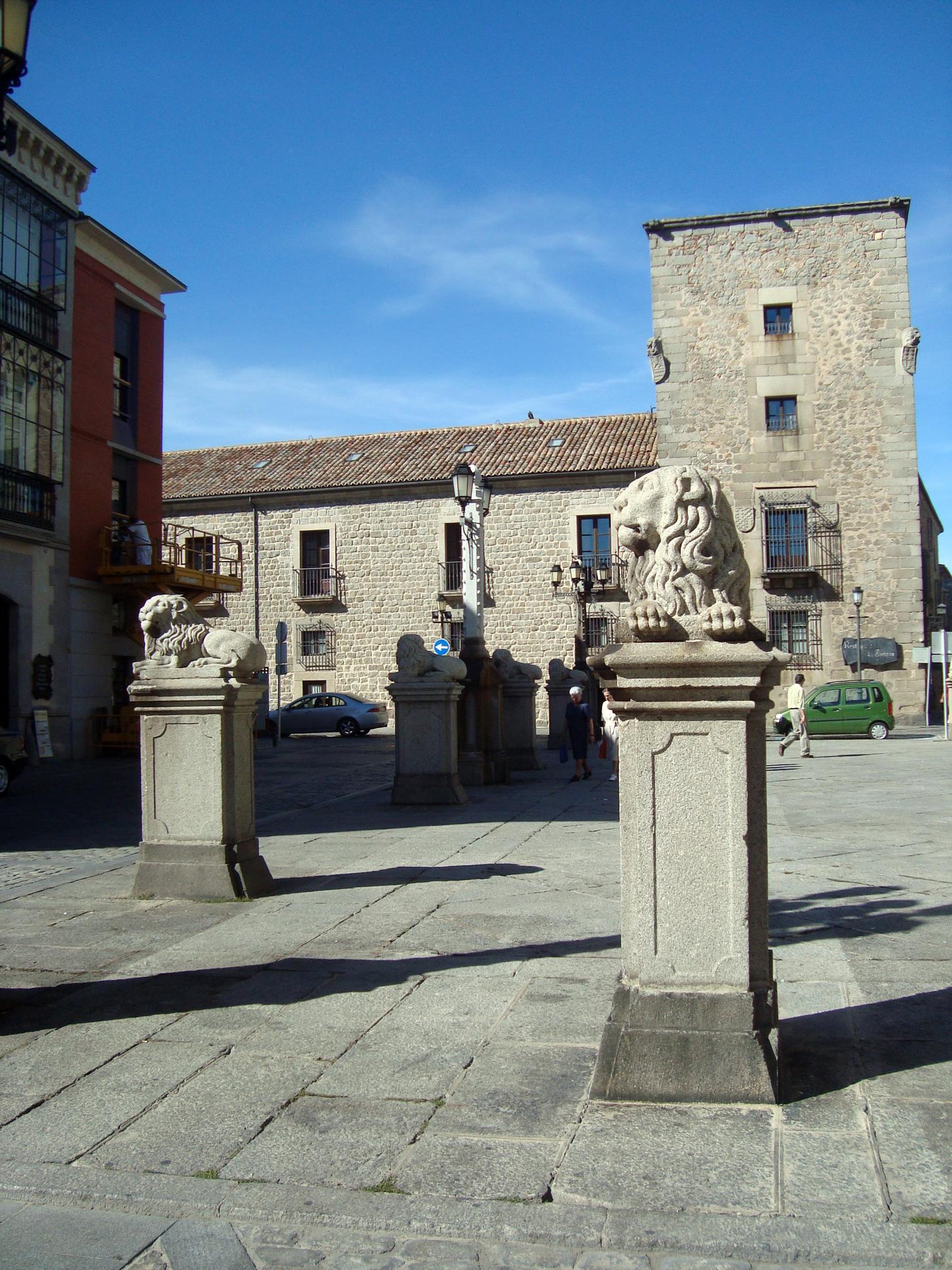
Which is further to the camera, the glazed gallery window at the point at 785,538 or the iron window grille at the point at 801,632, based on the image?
the glazed gallery window at the point at 785,538

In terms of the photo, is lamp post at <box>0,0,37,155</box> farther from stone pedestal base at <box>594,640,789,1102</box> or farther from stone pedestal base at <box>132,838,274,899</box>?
stone pedestal base at <box>132,838,274,899</box>

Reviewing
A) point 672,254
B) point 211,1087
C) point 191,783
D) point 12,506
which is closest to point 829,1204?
point 211,1087

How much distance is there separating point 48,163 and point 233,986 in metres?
21.9

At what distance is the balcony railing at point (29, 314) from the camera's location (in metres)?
20.9

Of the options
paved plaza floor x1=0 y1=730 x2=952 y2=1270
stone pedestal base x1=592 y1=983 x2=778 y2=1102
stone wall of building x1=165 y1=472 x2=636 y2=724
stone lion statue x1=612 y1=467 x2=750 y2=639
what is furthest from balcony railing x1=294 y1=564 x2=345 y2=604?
stone pedestal base x1=592 y1=983 x2=778 y2=1102

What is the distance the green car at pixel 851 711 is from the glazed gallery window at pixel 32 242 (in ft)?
61.3

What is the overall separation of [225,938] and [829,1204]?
3.89 meters

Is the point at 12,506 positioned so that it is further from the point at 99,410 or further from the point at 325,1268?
the point at 325,1268

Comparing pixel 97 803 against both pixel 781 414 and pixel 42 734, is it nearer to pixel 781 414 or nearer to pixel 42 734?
pixel 42 734

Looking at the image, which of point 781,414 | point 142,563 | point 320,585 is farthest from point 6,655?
point 781,414

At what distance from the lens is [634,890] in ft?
12.1

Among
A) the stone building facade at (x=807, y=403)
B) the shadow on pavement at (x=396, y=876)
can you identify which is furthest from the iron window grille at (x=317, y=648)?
the shadow on pavement at (x=396, y=876)

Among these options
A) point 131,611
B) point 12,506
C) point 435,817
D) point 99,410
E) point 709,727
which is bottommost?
point 435,817

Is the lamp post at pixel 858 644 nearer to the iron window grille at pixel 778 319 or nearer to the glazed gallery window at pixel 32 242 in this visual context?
the iron window grille at pixel 778 319
